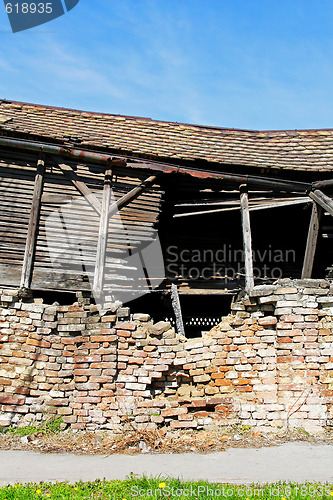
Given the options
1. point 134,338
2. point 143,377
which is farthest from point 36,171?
point 143,377

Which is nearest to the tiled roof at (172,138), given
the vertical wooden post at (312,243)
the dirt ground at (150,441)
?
the vertical wooden post at (312,243)

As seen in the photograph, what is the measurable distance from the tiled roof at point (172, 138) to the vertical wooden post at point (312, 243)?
40.0 inches

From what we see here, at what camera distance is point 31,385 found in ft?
20.3

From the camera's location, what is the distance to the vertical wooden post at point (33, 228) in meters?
7.19

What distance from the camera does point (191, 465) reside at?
183 inches

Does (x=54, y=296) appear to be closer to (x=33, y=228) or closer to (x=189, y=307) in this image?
(x=33, y=228)

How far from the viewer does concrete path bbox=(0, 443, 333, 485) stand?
4281 millimetres

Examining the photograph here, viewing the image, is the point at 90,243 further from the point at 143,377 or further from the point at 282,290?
the point at 282,290

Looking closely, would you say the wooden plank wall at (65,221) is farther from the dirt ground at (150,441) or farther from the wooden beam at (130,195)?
the dirt ground at (150,441)

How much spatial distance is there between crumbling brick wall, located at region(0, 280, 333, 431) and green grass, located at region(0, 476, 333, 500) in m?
1.71

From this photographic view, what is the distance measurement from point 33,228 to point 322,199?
18.0ft

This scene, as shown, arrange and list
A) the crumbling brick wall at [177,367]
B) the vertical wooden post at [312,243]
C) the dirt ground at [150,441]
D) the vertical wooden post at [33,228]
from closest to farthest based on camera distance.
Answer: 1. the dirt ground at [150,441]
2. the crumbling brick wall at [177,367]
3. the vertical wooden post at [33,228]
4. the vertical wooden post at [312,243]

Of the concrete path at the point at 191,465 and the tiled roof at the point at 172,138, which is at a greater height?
the tiled roof at the point at 172,138

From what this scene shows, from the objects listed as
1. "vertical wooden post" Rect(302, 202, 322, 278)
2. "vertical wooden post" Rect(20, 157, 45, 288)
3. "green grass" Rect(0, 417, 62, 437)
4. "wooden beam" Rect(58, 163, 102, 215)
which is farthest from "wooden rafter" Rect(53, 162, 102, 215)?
"vertical wooden post" Rect(302, 202, 322, 278)
